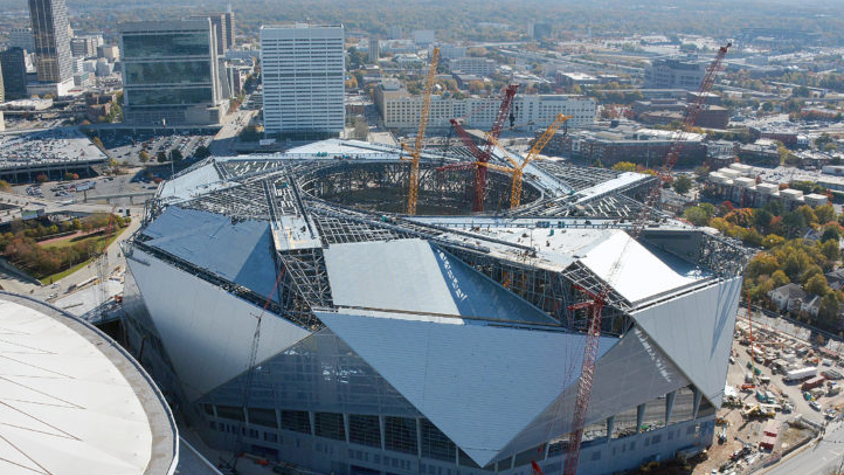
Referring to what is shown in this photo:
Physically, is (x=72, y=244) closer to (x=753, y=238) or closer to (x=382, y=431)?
(x=382, y=431)

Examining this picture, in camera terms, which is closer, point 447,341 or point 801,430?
point 447,341

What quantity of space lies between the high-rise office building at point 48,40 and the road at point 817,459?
140 metres

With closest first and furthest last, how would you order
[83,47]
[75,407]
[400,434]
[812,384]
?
1. [75,407]
2. [400,434]
3. [812,384]
4. [83,47]

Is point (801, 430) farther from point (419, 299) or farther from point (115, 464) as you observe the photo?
point (115, 464)

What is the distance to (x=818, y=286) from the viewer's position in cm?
5375

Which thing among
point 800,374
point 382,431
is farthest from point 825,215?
point 382,431

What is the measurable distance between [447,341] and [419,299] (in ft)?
10.4

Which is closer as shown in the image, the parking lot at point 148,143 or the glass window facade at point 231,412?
the glass window facade at point 231,412

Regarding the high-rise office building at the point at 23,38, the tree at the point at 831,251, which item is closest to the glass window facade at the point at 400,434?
the tree at the point at 831,251

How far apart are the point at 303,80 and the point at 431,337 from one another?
237 ft

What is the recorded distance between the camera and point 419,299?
1409 inches

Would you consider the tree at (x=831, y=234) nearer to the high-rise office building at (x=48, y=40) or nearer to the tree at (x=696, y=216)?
the tree at (x=696, y=216)

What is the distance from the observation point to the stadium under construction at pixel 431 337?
32.9 meters

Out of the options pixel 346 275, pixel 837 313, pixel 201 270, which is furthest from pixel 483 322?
pixel 837 313
